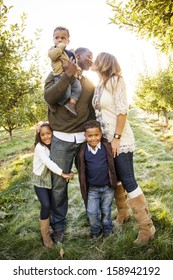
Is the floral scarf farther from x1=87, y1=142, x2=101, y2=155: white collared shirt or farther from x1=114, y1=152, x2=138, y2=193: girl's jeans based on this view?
x1=114, y1=152, x2=138, y2=193: girl's jeans

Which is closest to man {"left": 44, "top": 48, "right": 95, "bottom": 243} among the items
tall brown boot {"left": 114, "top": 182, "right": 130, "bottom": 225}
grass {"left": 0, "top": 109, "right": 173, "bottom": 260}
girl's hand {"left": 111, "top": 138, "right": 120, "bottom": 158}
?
grass {"left": 0, "top": 109, "right": 173, "bottom": 260}

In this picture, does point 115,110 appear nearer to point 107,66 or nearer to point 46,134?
point 107,66

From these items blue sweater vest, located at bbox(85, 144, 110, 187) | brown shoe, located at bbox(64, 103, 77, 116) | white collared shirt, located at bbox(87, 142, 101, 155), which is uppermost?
brown shoe, located at bbox(64, 103, 77, 116)

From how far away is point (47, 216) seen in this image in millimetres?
4035

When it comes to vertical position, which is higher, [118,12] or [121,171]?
[118,12]

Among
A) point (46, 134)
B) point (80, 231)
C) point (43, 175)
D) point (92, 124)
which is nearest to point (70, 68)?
point (92, 124)

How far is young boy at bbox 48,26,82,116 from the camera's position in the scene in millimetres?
3622

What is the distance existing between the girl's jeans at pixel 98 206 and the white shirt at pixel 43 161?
1.79 ft

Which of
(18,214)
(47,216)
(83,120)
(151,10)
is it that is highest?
(151,10)

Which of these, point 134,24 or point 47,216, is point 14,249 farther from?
point 134,24

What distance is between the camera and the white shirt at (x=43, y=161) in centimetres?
386

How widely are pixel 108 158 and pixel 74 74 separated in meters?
1.08

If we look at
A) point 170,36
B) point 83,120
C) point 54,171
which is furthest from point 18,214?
point 170,36

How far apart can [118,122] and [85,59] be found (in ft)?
3.24
